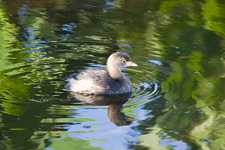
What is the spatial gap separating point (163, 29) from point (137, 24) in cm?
69

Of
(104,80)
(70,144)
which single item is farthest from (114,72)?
(70,144)

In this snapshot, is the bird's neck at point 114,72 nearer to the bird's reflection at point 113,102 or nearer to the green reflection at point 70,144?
the bird's reflection at point 113,102

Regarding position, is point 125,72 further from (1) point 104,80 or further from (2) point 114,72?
(1) point 104,80

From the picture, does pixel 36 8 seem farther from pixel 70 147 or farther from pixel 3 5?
pixel 70 147

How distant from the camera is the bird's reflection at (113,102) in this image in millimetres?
6346

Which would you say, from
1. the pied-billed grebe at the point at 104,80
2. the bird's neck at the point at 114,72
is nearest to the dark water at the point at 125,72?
the pied-billed grebe at the point at 104,80

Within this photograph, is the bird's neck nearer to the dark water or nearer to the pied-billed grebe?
the pied-billed grebe

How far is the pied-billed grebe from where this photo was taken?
7434 millimetres

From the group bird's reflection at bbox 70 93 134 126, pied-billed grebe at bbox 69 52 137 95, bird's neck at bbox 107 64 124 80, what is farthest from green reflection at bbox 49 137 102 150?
bird's neck at bbox 107 64 124 80

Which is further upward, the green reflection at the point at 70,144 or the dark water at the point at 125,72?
the green reflection at the point at 70,144

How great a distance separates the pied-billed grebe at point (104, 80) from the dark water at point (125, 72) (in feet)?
0.65

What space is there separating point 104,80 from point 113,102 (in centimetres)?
57

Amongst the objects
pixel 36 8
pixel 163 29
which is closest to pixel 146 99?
pixel 163 29

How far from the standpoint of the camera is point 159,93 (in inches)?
287
